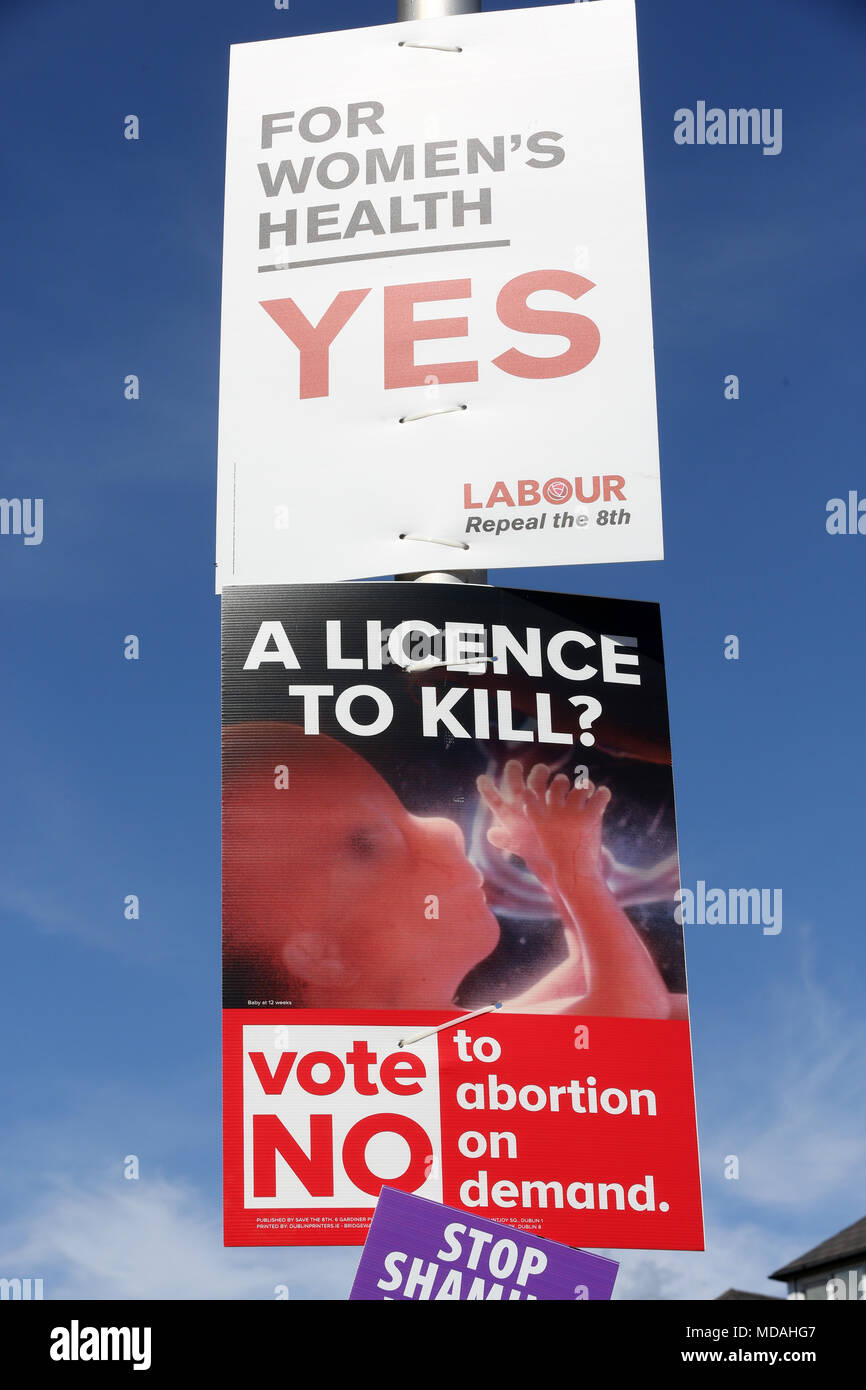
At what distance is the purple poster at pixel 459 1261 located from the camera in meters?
5.55

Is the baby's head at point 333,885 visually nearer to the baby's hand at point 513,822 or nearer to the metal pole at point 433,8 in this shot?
the baby's hand at point 513,822

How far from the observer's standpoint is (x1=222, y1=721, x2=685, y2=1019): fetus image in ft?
19.6

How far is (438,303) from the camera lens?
686 cm

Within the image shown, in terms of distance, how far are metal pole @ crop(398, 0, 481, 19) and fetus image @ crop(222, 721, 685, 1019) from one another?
12.2 feet

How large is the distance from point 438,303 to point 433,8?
1610 mm

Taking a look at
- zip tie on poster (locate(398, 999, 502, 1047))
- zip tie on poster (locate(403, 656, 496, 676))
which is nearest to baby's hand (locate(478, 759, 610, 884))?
zip tie on poster (locate(403, 656, 496, 676))

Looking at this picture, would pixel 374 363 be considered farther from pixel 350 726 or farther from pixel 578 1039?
pixel 578 1039

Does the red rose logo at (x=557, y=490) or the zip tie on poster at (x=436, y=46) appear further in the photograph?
the zip tie on poster at (x=436, y=46)

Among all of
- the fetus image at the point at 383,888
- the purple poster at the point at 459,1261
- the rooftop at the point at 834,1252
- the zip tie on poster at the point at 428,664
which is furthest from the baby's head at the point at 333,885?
the rooftop at the point at 834,1252

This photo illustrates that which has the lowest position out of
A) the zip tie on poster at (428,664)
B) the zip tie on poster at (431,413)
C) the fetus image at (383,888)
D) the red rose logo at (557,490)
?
the fetus image at (383,888)

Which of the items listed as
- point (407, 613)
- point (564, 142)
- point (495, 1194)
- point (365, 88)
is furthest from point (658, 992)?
point (365, 88)

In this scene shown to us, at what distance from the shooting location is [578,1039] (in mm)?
6035

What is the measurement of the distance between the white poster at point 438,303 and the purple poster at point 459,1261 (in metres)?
2.75

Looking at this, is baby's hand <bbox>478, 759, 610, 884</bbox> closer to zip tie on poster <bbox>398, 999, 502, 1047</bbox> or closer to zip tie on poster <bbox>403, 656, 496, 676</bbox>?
zip tie on poster <bbox>403, 656, 496, 676</bbox>
